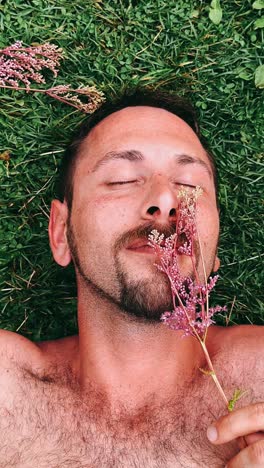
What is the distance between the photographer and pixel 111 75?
13.9ft

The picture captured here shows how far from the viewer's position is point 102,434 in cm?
351

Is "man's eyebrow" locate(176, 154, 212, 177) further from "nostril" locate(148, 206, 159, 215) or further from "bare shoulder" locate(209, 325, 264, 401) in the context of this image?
"bare shoulder" locate(209, 325, 264, 401)

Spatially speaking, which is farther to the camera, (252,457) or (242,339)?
(242,339)

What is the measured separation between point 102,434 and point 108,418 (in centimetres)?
9

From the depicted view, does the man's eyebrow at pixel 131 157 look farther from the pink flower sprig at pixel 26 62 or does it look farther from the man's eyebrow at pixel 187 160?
the pink flower sprig at pixel 26 62

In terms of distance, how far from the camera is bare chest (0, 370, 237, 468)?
342 cm

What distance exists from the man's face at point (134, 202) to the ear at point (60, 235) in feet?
0.50

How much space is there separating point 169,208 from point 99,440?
133 centimetres

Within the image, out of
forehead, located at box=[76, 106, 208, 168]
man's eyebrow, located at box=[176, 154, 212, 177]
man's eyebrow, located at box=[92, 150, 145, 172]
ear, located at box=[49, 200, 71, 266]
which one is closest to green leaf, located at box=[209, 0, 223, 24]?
forehead, located at box=[76, 106, 208, 168]

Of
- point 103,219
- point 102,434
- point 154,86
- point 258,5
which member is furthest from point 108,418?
point 258,5

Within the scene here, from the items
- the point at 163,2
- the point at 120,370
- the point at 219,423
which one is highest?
the point at 163,2

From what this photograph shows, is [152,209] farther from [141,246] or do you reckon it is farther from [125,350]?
[125,350]

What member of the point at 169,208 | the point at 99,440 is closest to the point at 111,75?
the point at 169,208

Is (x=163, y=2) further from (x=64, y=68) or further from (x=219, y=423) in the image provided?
(x=219, y=423)
